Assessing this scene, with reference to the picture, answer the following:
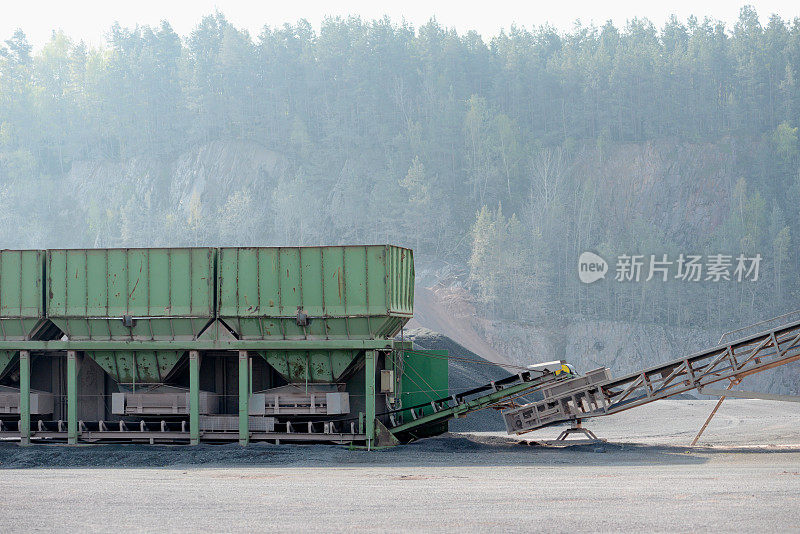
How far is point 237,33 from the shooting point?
100438 millimetres

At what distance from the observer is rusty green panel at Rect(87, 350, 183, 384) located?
66.6 ft

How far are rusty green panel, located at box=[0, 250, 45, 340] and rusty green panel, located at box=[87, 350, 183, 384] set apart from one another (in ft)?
5.23

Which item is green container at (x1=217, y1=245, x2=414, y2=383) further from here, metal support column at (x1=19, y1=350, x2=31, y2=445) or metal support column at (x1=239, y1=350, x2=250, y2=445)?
metal support column at (x1=19, y1=350, x2=31, y2=445)

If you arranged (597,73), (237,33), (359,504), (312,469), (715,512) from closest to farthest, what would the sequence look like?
(715,512)
(359,504)
(312,469)
(597,73)
(237,33)

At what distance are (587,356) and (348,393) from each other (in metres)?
45.7

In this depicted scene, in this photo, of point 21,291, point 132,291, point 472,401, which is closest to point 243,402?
point 132,291

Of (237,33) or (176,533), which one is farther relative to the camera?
(237,33)

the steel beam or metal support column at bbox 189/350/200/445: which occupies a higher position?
the steel beam

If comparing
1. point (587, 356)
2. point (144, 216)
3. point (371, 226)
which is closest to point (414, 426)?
point (587, 356)

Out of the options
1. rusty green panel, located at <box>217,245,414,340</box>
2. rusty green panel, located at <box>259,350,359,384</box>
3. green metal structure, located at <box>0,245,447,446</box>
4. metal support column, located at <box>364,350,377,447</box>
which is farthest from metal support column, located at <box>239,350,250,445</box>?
metal support column, located at <box>364,350,377,447</box>

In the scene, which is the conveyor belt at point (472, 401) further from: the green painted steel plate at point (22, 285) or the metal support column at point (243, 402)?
the green painted steel plate at point (22, 285)

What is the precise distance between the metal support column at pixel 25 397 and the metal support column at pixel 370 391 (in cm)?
769

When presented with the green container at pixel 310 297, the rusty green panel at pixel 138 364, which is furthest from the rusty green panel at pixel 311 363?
the rusty green panel at pixel 138 364

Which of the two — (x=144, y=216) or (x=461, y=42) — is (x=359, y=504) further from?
(x=461, y=42)
